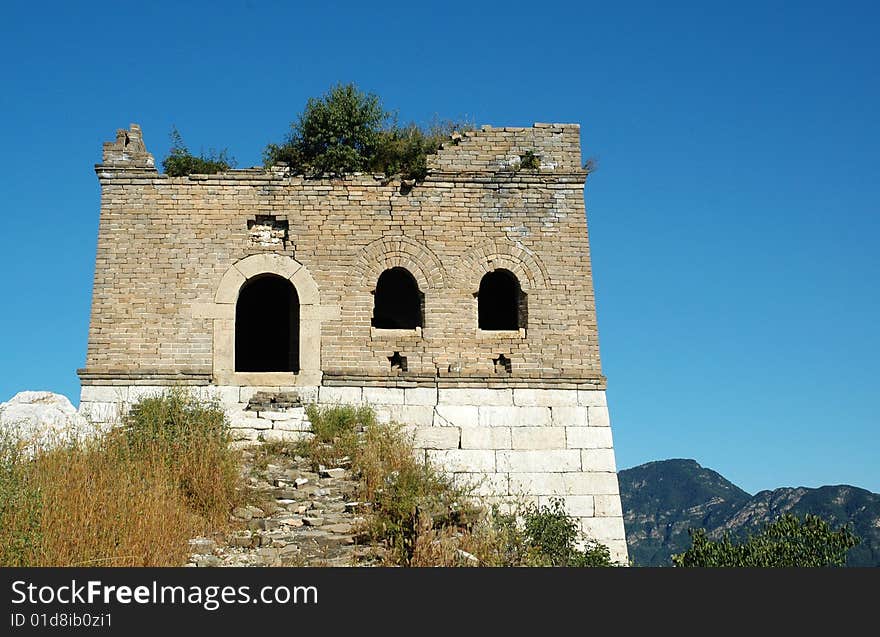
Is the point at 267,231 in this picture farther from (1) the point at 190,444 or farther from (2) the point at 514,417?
(2) the point at 514,417

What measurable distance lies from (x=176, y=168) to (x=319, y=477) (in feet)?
20.2

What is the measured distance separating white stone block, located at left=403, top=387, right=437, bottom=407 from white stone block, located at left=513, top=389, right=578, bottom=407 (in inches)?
51.2

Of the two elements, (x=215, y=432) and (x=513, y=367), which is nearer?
(x=215, y=432)

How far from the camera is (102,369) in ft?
51.5

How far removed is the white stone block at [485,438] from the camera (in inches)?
614

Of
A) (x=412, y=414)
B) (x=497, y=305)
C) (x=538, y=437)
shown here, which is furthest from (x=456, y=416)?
(x=497, y=305)

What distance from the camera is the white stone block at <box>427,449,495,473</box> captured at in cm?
1541

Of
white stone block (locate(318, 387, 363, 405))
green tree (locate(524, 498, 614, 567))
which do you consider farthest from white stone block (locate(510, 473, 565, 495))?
white stone block (locate(318, 387, 363, 405))

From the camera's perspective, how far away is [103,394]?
51.2 feet

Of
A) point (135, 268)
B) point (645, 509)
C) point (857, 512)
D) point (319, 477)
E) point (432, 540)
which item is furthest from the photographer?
point (645, 509)

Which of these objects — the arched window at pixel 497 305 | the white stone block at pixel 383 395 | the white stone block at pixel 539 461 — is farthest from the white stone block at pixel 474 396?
the arched window at pixel 497 305

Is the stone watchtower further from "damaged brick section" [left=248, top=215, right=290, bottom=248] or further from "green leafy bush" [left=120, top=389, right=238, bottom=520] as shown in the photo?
"green leafy bush" [left=120, top=389, right=238, bottom=520]

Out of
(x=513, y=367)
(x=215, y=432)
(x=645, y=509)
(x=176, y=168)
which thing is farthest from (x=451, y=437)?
(x=645, y=509)

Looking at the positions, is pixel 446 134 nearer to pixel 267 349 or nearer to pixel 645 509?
pixel 267 349
